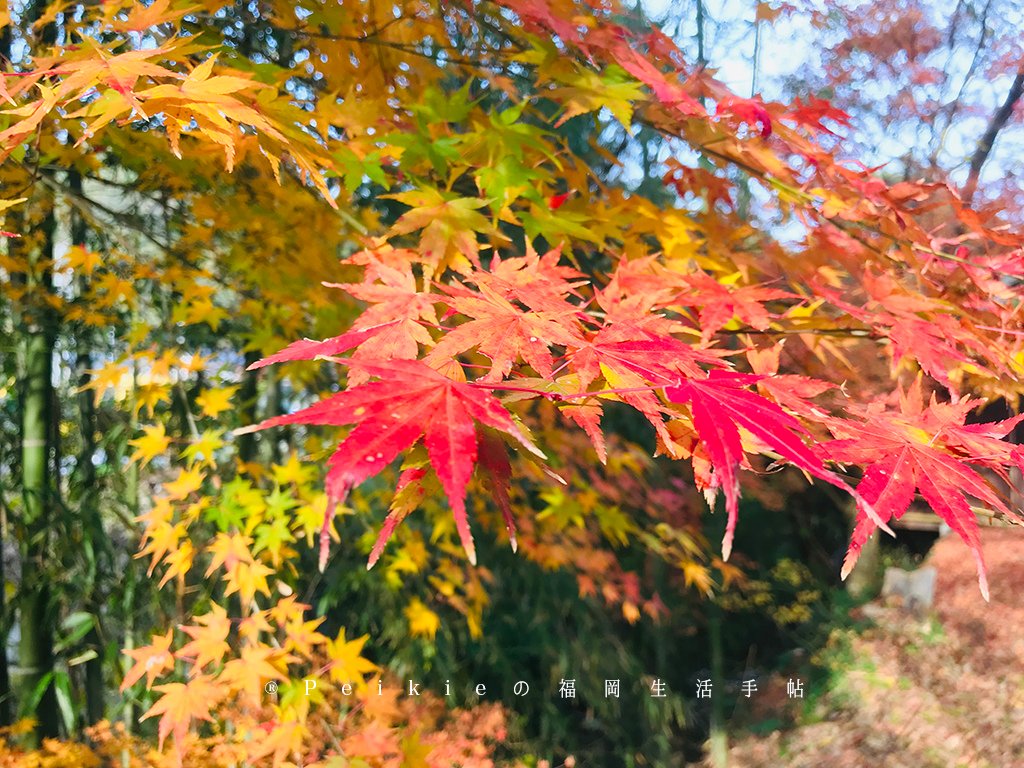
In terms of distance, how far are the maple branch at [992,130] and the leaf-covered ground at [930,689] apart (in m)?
2.40

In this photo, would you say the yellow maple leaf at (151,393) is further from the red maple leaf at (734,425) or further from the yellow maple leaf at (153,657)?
the red maple leaf at (734,425)

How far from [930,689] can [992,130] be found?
3.69 m

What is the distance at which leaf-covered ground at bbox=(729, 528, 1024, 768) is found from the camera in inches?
165

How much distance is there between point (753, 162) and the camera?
1.41 m

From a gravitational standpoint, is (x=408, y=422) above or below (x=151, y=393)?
below

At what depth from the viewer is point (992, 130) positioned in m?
4.70

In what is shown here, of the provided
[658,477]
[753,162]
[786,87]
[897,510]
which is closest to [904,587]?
[658,477]

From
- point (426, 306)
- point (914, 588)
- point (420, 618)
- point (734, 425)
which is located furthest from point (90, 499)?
point (914, 588)

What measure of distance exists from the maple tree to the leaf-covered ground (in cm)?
272

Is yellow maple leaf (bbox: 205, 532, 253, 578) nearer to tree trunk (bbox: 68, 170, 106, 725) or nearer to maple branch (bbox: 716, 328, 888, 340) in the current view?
tree trunk (bbox: 68, 170, 106, 725)

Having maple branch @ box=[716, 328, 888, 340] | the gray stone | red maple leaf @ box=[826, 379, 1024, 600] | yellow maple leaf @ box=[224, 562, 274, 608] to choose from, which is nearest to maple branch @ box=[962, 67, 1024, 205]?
the gray stone

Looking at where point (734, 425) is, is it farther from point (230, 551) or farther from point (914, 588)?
point (914, 588)

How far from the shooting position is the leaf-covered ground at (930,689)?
13.8ft

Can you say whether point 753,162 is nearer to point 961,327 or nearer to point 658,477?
point 961,327
